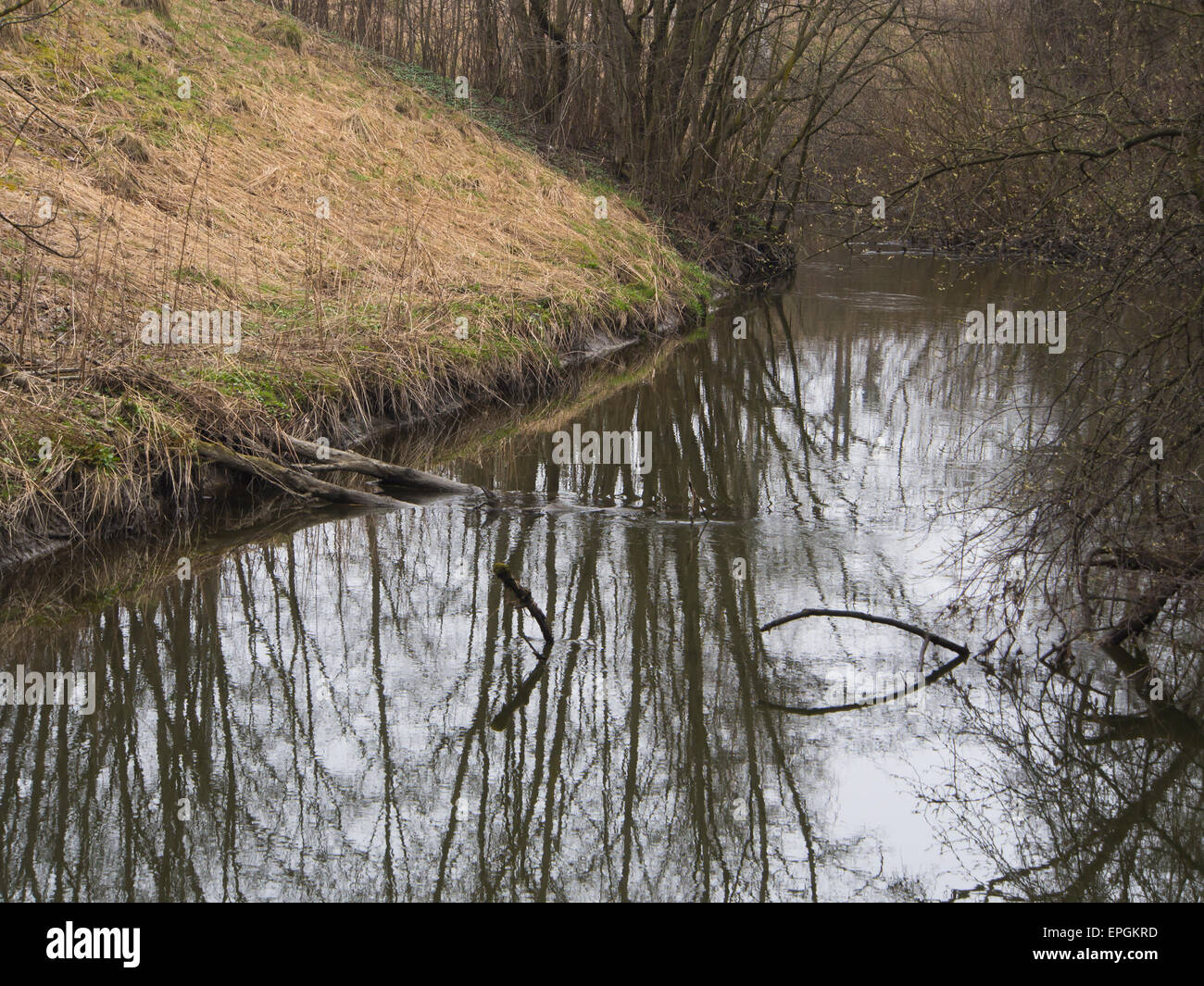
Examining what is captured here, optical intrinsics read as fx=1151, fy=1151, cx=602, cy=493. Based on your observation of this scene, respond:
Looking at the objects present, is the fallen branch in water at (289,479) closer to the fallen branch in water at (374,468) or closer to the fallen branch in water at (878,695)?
the fallen branch in water at (374,468)

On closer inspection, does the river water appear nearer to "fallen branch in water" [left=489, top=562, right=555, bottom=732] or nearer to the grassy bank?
"fallen branch in water" [left=489, top=562, right=555, bottom=732]

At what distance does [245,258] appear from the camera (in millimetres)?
9734

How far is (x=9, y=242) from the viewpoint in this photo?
795cm

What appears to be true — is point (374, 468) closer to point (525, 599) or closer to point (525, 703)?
point (525, 599)

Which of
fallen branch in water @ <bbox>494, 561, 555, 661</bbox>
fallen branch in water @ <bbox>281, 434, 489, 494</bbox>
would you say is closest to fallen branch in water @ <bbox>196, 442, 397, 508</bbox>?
fallen branch in water @ <bbox>281, 434, 489, 494</bbox>

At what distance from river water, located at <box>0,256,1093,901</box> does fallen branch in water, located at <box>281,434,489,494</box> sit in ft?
0.51

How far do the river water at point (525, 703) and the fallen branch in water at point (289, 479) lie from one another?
0.64ft

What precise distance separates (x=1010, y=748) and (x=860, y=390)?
6735mm

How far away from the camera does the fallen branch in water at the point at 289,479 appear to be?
7241 millimetres

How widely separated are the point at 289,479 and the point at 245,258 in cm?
317

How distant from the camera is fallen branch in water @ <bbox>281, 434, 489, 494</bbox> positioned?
7.31 metres

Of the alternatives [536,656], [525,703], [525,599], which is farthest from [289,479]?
[525,703]
